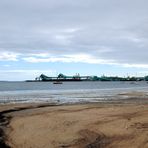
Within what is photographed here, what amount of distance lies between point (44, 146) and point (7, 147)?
1306 mm

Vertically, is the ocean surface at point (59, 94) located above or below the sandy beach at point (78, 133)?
above

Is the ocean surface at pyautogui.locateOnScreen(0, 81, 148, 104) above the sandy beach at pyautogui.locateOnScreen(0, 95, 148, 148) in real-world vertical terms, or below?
Answer: above

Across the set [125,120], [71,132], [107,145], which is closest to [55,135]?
[71,132]

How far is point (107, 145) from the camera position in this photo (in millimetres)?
12297

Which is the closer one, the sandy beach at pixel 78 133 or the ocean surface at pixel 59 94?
the sandy beach at pixel 78 133

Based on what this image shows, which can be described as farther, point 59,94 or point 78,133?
point 59,94

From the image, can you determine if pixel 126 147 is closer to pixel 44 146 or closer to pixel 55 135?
pixel 44 146

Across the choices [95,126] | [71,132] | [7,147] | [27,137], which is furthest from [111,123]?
[7,147]

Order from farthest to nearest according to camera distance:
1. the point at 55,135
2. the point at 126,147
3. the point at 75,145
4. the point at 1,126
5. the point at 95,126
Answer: the point at 1,126 < the point at 95,126 < the point at 55,135 < the point at 75,145 < the point at 126,147

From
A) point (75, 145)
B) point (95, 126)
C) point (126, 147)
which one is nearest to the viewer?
point (126, 147)

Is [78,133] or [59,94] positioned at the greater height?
[59,94]

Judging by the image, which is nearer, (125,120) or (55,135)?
(55,135)

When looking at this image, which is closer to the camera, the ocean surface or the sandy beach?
the sandy beach

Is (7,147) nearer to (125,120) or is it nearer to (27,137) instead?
(27,137)
